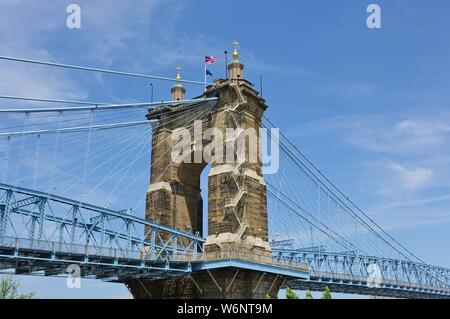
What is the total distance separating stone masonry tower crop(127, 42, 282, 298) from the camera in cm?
5978

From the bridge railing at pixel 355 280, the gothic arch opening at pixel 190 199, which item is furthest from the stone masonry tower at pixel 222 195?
the bridge railing at pixel 355 280

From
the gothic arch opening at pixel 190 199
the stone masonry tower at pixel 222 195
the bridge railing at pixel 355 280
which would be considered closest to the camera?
the stone masonry tower at pixel 222 195

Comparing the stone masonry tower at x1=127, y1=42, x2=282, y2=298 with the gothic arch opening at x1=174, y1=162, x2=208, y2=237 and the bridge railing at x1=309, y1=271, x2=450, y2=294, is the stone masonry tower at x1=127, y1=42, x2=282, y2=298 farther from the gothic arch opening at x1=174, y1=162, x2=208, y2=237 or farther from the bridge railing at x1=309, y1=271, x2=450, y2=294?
the bridge railing at x1=309, y1=271, x2=450, y2=294

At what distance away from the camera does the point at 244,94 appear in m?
66.4

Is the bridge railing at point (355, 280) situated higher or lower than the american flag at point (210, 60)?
lower

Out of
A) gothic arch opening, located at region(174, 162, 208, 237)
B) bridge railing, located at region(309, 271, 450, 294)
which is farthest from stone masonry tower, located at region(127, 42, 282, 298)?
bridge railing, located at region(309, 271, 450, 294)

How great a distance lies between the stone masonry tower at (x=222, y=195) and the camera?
5978 centimetres

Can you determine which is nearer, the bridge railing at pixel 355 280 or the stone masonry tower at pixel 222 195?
the stone masonry tower at pixel 222 195

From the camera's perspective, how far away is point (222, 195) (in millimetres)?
62875

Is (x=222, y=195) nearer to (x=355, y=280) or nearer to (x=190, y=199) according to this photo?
(x=190, y=199)

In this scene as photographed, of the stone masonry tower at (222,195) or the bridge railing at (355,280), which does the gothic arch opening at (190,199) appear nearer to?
the stone masonry tower at (222,195)

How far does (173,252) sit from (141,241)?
4.78 metres
